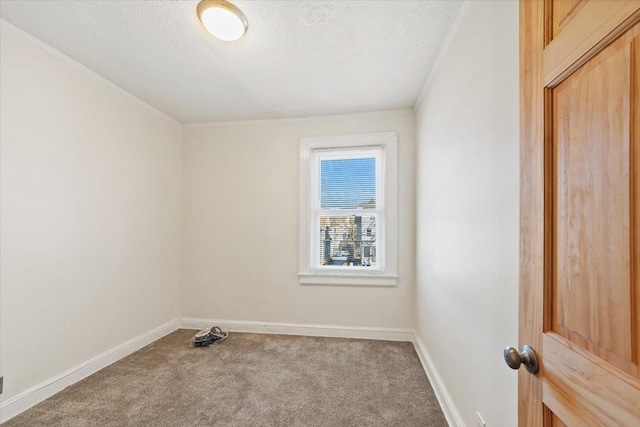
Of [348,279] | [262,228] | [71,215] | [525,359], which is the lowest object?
[348,279]

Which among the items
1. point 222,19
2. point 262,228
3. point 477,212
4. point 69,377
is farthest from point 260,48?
point 69,377

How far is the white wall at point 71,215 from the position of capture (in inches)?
70.1

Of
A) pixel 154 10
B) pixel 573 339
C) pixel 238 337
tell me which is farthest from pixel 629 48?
pixel 238 337

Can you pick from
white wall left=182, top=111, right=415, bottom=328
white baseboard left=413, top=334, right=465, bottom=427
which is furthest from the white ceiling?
white baseboard left=413, top=334, right=465, bottom=427

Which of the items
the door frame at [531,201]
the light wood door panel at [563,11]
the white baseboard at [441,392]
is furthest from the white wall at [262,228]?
the light wood door panel at [563,11]

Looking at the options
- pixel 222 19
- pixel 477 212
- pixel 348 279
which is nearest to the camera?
pixel 477 212

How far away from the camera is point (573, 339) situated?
24.0 inches

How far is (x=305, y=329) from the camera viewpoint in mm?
3143

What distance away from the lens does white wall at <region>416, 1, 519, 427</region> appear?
1.07 meters

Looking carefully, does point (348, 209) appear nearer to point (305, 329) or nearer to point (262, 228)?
point (262, 228)

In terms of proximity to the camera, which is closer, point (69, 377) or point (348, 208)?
point (69, 377)

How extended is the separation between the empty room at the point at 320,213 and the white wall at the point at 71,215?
16mm

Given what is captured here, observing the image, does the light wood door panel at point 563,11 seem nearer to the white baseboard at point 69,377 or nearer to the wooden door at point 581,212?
the wooden door at point 581,212

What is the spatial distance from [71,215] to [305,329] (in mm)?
2415
